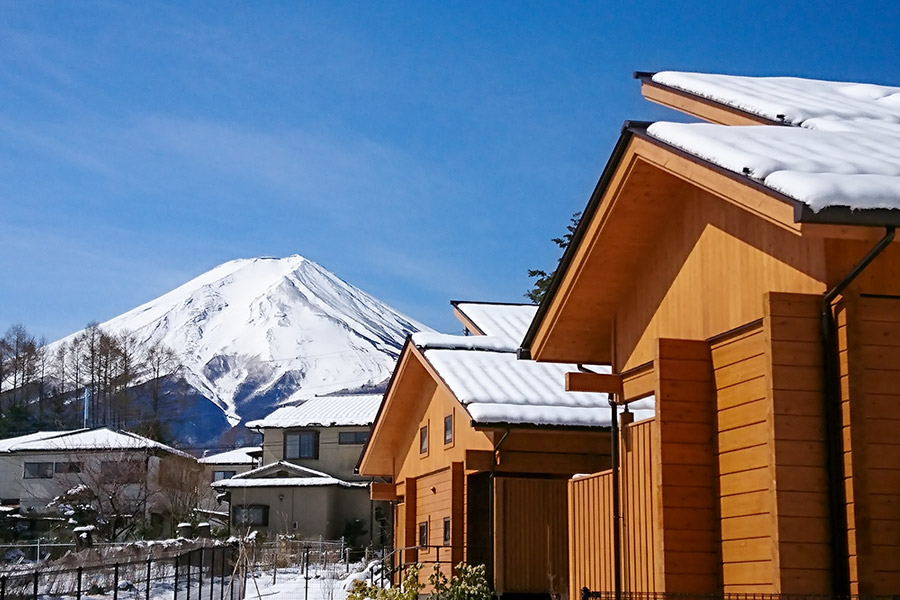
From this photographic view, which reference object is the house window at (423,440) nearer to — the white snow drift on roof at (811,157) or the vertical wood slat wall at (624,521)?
the vertical wood slat wall at (624,521)

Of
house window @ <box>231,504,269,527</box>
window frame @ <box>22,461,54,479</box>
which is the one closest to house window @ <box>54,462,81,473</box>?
window frame @ <box>22,461,54,479</box>

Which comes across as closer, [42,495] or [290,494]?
[290,494]

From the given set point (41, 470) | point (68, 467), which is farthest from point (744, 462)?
point (41, 470)

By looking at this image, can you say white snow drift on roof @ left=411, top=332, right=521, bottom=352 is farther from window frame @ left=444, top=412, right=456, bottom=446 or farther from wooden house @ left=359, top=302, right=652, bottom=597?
window frame @ left=444, top=412, right=456, bottom=446

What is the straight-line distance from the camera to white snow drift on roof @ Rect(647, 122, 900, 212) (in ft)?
24.9

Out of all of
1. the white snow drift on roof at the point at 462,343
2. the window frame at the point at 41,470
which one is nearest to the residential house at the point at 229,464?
the window frame at the point at 41,470

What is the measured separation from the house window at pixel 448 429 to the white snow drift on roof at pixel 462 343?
128cm

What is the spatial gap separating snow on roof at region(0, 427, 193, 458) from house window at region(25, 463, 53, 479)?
0.83m

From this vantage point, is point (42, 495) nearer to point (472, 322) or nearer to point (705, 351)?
point (472, 322)

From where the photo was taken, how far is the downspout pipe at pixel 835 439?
851 cm

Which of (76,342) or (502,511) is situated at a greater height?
(76,342)

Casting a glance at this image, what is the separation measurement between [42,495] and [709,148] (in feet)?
186

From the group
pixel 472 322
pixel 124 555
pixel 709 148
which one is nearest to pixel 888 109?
pixel 709 148

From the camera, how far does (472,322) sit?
79.0 feet
